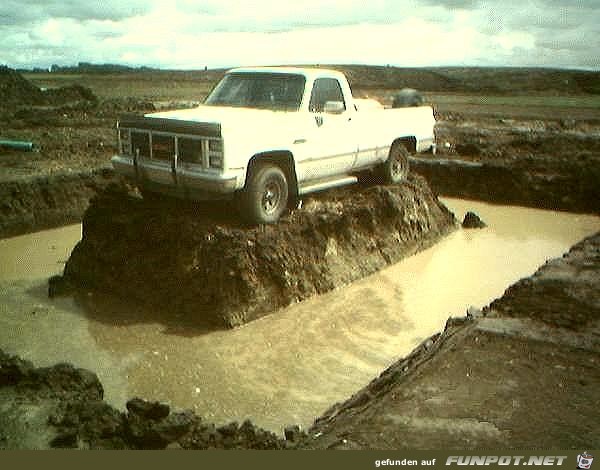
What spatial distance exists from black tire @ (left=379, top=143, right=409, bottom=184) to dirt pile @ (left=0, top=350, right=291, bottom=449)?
20.3 feet

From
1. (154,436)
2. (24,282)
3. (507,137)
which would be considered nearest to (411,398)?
(154,436)

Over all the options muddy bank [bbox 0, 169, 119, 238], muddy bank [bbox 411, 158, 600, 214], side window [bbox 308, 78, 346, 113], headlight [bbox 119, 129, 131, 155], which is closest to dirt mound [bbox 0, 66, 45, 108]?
muddy bank [bbox 0, 169, 119, 238]

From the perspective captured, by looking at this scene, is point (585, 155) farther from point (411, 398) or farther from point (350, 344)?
point (411, 398)

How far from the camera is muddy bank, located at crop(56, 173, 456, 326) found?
679 cm

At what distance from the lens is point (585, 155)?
14.6m

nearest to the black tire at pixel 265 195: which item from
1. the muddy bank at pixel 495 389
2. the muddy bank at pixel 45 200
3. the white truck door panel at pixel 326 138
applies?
the white truck door panel at pixel 326 138

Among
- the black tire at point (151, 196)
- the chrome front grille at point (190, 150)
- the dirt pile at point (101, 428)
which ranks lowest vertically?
the dirt pile at point (101, 428)

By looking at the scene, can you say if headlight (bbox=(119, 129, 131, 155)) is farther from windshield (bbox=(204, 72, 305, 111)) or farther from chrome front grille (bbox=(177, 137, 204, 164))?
windshield (bbox=(204, 72, 305, 111))

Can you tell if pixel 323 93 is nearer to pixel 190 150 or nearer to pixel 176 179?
pixel 190 150

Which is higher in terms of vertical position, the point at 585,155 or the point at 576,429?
the point at 585,155

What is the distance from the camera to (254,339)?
643 centimetres

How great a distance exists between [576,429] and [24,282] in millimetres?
6881

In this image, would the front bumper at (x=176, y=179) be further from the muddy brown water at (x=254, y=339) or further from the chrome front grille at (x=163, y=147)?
the muddy brown water at (x=254, y=339)

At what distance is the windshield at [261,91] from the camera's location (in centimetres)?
761
